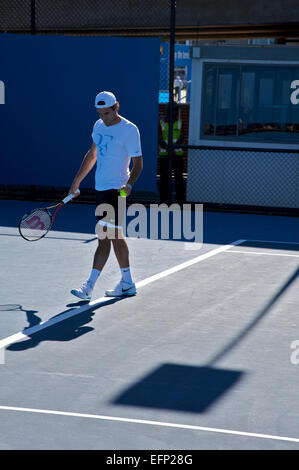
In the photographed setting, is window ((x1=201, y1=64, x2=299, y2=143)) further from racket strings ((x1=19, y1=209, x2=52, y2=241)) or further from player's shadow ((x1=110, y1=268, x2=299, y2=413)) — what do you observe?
player's shadow ((x1=110, y1=268, x2=299, y2=413))

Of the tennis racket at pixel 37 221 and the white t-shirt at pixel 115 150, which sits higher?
the white t-shirt at pixel 115 150

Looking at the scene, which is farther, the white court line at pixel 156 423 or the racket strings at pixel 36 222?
the racket strings at pixel 36 222

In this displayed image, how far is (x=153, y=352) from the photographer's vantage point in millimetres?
6738

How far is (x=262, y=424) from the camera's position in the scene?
5.20m

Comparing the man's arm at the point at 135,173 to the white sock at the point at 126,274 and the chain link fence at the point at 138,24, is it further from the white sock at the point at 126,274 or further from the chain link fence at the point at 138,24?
the chain link fence at the point at 138,24

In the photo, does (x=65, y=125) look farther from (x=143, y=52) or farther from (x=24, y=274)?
(x=24, y=274)

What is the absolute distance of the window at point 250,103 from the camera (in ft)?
51.2

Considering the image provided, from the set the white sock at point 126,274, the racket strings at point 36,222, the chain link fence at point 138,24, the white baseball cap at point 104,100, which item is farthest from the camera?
the chain link fence at point 138,24

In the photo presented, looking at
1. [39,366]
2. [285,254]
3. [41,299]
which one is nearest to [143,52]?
[285,254]

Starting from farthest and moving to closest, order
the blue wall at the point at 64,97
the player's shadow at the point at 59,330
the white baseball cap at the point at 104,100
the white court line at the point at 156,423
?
the blue wall at the point at 64,97 → the white baseball cap at the point at 104,100 → the player's shadow at the point at 59,330 → the white court line at the point at 156,423


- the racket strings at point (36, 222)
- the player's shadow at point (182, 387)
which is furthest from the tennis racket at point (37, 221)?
the player's shadow at point (182, 387)
